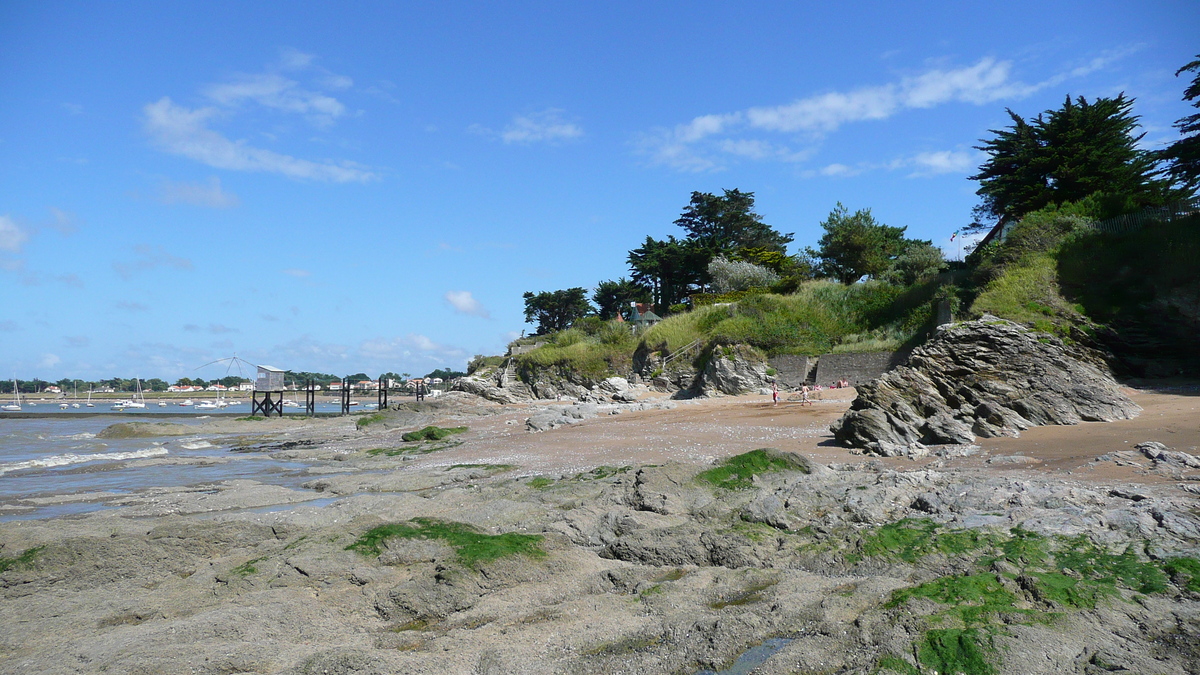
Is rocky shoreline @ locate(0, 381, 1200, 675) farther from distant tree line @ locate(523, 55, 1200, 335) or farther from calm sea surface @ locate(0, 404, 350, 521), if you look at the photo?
distant tree line @ locate(523, 55, 1200, 335)

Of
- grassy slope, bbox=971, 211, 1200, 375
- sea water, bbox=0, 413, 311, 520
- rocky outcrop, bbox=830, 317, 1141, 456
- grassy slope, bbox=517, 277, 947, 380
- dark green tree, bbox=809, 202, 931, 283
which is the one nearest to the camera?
rocky outcrop, bbox=830, 317, 1141, 456

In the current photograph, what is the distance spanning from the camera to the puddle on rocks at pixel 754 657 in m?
3.99

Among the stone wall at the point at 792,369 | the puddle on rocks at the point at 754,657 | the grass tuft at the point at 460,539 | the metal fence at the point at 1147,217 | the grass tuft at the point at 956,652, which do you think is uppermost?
the metal fence at the point at 1147,217

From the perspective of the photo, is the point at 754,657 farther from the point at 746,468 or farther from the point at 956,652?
the point at 746,468

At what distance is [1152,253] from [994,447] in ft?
39.6

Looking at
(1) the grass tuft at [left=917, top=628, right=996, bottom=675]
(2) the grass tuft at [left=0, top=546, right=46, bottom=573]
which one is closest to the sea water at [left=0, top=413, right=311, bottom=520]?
(2) the grass tuft at [left=0, top=546, right=46, bottom=573]

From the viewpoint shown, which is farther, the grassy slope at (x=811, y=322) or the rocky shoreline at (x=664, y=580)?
the grassy slope at (x=811, y=322)

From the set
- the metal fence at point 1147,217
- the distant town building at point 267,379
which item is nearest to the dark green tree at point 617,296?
the distant town building at point 267,379

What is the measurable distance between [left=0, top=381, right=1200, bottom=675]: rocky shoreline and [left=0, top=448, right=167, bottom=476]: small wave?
13011 mm

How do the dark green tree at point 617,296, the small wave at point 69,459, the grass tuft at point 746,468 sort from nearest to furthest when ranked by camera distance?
the grass tuft at point 746,468 < the small wave at point 69,459 < the dark green tree at point 617,296

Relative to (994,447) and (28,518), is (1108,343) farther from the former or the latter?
(28,518)

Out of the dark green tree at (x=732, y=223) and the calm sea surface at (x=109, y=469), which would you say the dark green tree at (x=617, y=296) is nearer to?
the dark green tree at (x=732, y=223)

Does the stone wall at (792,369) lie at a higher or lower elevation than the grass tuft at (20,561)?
higher

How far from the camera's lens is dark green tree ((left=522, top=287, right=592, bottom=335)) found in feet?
201
